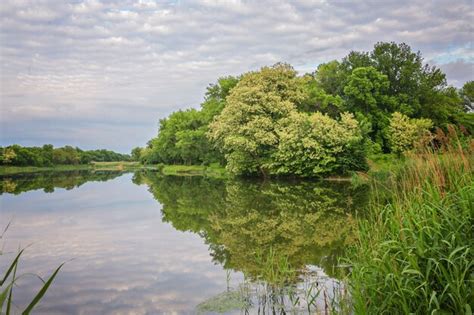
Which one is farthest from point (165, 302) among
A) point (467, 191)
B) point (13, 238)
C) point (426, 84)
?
point (426, 84)

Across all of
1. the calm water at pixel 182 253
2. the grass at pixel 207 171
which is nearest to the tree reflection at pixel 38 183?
the grass at pixel 207 171

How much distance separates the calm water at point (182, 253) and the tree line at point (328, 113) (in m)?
12.5

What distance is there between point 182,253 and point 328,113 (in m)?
33.0

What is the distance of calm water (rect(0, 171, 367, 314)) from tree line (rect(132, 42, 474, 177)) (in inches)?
493

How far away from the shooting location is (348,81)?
A: 4375 cm

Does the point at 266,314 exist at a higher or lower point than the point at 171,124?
lower

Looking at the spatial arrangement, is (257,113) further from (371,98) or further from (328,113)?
(371,98)

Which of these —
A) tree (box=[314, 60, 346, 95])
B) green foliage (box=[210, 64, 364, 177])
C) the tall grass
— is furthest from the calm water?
tree (box=[314, 60, 346, 95])

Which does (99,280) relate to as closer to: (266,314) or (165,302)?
(165,302)

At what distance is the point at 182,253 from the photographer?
10734mm

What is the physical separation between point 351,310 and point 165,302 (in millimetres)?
3092

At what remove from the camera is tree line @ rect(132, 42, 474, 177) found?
32.9 meters

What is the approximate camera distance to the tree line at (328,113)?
32.9m

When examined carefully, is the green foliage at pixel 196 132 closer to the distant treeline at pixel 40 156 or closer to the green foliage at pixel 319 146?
the green foliage at pixel 319 146
